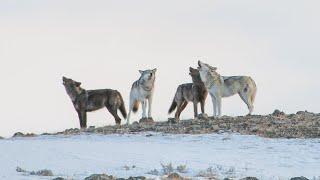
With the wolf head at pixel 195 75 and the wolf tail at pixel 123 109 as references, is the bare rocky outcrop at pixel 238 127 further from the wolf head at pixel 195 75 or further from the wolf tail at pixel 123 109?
the wolf tail at pixel 123 109

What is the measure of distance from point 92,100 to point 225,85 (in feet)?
16.2

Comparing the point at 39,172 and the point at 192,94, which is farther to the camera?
the point at 192,94

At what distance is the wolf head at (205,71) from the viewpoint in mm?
28019

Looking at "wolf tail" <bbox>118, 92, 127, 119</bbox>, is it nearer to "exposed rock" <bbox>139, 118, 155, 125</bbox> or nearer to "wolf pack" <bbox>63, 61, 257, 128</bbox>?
"wolf pack" <bbox>63, 61, 257, 128</bbox>

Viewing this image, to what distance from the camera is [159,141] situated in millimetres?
22234

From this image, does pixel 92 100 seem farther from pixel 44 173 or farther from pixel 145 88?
pixel 44 173

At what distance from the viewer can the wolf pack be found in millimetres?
28000

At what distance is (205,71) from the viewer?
28.1 m

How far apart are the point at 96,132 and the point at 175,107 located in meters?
7.87

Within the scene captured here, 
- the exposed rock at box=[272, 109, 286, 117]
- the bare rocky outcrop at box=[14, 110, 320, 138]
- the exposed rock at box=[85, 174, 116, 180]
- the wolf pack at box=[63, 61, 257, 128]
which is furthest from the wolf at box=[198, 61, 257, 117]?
the exposed rock at box=[85, 174, 116, 180]

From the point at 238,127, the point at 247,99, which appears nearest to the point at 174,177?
the point at 238,127

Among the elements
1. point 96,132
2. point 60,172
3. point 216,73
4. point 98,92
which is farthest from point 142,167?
point 98,92

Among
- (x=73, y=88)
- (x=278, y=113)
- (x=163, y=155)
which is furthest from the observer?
(x=73, y=88)

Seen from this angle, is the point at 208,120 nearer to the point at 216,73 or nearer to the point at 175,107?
the point at 216,73
